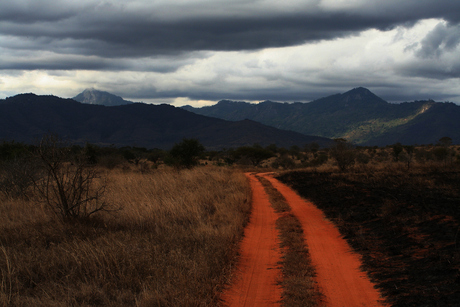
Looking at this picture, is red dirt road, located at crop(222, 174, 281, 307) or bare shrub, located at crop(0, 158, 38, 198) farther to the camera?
bare shrub, located at crop(0, 158, 38, 198)

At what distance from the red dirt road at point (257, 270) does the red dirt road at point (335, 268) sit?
0.91 meters

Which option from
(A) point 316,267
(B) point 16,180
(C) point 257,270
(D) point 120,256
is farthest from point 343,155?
(D) point 120,256

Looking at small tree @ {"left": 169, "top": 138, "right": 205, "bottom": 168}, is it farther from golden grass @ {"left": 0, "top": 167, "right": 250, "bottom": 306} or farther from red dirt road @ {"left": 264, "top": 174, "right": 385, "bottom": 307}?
red dirt road @ {"left": 264, "top": 174, "right": 385, "bottom": 307}

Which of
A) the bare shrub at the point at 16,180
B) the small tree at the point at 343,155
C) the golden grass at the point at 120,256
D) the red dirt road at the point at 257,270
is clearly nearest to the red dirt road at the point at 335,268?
the red dirt road at the point at 257,270

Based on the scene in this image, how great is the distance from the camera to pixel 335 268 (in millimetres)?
7926

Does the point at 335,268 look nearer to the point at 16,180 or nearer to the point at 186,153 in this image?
the point at 16,180

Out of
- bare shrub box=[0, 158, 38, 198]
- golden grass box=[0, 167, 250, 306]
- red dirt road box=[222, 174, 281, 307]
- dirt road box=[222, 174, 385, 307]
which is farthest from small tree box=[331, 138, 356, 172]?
bare shrub box=[0, 158, 38, 198]

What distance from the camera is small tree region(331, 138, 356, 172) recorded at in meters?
31.8

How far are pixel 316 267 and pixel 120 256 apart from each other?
13.9 feet

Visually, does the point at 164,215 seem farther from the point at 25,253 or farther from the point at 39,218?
the point at 25,253

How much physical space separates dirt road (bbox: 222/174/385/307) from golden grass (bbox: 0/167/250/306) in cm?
41

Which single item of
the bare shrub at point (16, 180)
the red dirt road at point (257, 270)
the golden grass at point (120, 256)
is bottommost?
the red dirt road at point (257, 270)

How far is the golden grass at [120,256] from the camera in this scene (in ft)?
18.8

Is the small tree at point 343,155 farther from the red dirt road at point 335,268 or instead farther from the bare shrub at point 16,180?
the bare shrub at point 16,180
